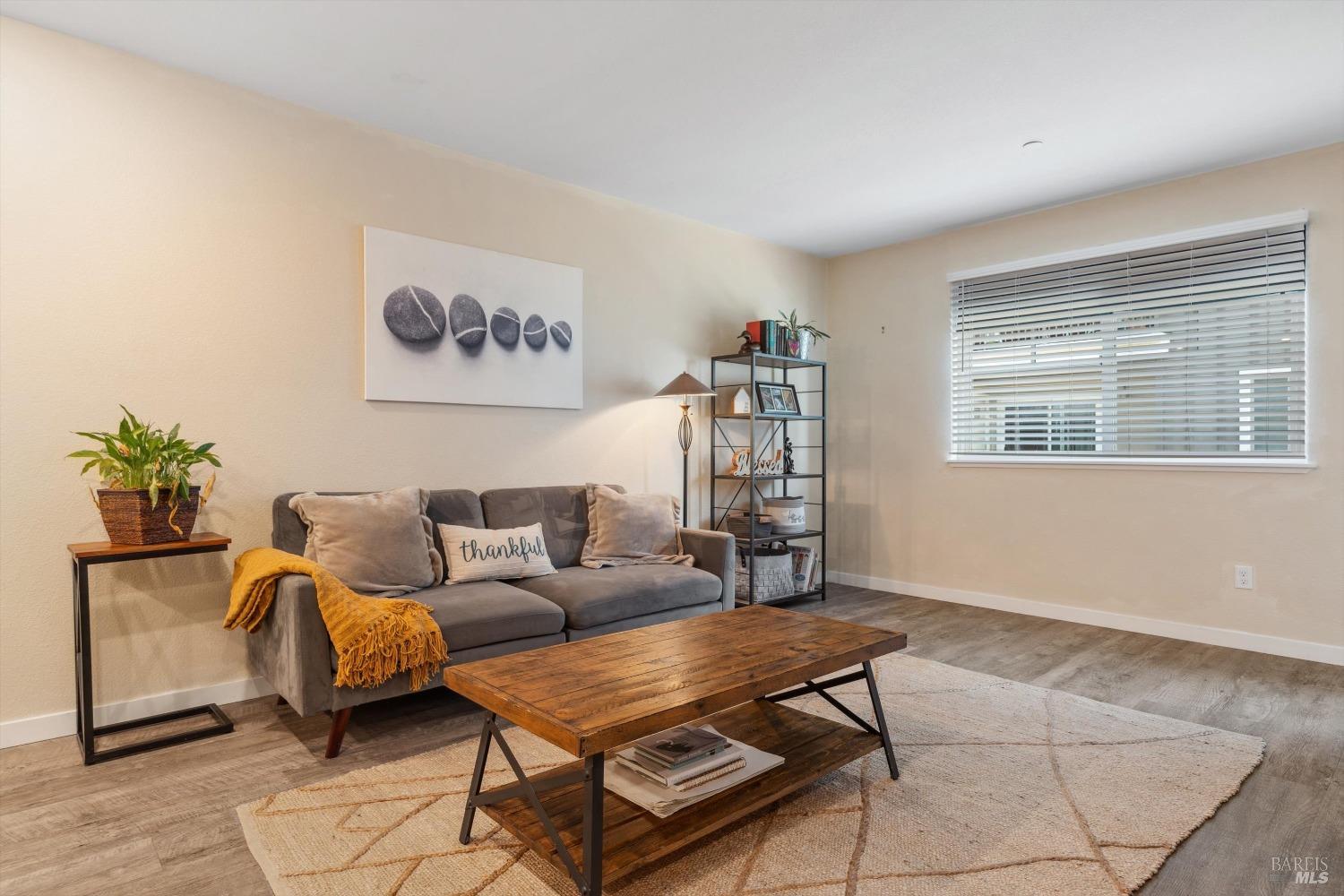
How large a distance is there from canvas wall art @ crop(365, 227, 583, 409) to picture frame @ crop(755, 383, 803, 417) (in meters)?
1.31

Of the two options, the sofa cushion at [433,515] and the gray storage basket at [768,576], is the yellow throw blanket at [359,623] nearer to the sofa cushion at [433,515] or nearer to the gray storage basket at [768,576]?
the sofa cushion at [433,515]

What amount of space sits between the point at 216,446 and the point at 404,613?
117cm

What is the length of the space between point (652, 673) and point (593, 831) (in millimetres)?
467

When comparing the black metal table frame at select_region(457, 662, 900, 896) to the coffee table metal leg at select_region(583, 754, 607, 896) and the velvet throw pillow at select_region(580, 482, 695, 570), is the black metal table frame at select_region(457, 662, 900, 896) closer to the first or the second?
the coffee table metal leg at select_region(583, 754, 607, 896)

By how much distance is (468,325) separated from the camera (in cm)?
371

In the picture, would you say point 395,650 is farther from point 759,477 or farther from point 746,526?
point 759,477

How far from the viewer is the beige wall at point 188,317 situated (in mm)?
2641

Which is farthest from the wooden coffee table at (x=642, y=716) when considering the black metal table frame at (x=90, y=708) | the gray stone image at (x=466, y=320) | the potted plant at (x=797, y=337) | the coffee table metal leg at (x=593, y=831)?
the potted plant at (x=797, y=337)

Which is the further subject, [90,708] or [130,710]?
[130,710]

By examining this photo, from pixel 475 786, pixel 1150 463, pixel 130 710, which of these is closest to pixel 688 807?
pixel 475 786

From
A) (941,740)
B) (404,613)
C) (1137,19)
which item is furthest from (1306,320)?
(404,613)

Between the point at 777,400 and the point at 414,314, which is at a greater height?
the point at 414,314

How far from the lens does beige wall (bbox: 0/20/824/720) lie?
264 cm

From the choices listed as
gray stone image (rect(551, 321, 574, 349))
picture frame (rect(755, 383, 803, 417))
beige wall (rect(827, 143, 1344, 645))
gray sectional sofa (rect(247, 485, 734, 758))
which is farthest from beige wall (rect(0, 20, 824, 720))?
beige wall (rect(827, 143, 1344, 645))
